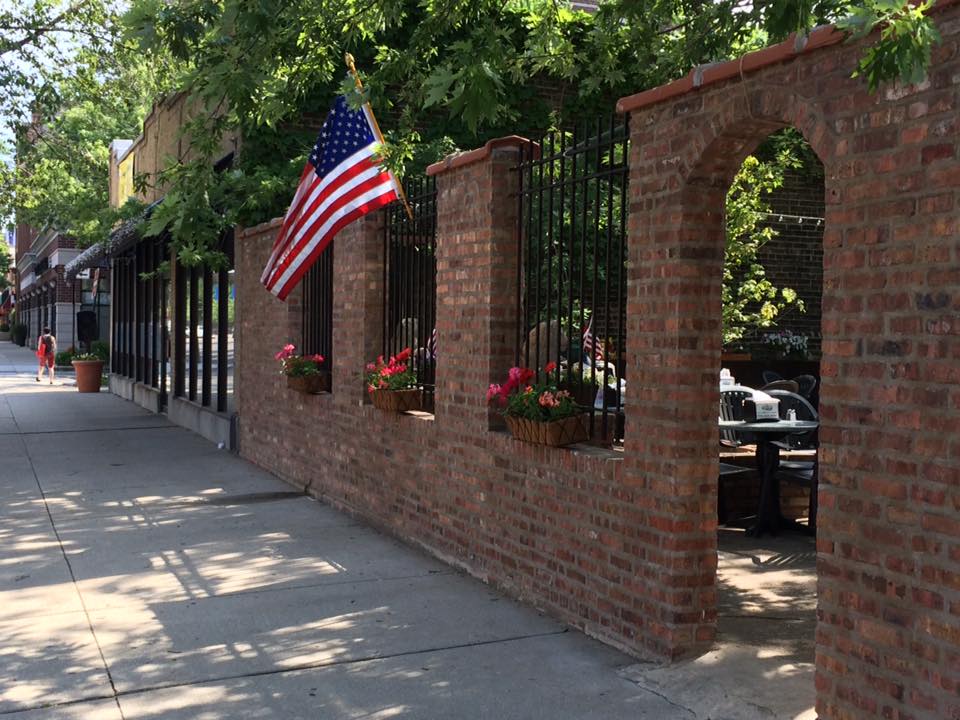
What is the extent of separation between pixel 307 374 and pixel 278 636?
484cm

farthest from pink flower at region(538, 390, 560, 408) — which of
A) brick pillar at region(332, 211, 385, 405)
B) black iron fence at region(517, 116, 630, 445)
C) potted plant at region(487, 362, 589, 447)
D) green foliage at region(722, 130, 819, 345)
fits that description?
green foliage at region(722, 130, 819, 345)

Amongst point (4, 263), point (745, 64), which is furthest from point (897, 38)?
point (4, 263)

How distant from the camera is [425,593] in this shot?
21.9ft

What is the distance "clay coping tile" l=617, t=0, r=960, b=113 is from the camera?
4211 mm

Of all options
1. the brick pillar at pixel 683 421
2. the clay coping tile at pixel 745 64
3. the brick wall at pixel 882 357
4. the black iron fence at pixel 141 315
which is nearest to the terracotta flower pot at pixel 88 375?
the black iron fence at pixel 141 315

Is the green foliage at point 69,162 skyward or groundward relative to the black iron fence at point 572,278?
skyward

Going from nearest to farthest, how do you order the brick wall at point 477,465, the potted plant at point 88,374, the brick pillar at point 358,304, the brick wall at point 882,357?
the brick wall at point 882,357, the brick wall at point 477,465, the brick pillar at point 358,304, the potted plant at point 88,374

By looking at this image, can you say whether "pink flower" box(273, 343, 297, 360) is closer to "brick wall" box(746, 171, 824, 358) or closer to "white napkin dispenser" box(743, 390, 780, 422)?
"white napkin dispenser" box(743, 390, 780, 422)

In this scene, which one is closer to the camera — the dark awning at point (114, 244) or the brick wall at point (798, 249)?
the brick wall at point (798, 249)

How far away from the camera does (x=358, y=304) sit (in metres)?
9.30

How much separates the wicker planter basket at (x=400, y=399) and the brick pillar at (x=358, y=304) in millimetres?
713

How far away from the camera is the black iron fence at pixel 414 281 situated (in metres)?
8.39

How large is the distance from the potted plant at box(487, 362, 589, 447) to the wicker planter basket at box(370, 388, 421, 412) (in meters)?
1.90

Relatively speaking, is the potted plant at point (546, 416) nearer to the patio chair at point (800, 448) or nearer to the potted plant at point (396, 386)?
the patio chair at point (800, 448)
